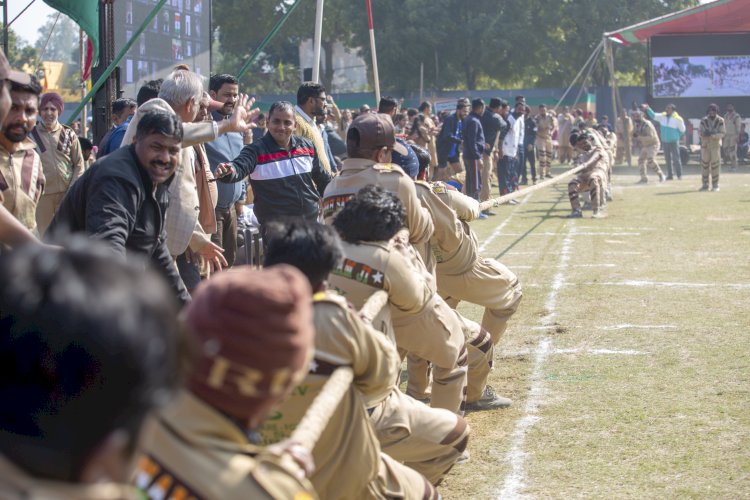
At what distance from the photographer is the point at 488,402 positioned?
7129mm

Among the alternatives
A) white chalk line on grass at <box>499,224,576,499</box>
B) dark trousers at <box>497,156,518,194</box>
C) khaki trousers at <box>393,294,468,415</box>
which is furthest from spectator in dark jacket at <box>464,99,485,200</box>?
khaki trousers at <box>393,294,468,415</box>

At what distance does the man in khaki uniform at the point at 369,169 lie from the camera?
6.12 m

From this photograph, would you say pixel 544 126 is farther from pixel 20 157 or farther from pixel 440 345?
pixel 20 157

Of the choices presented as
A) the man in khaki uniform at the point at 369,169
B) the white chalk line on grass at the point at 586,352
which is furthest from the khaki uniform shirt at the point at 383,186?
the white chalk line on grass at the point at 586,352

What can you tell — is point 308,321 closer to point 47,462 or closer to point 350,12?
point 47,462

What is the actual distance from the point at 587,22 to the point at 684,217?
37867 millimetres

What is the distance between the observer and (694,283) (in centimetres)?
1157

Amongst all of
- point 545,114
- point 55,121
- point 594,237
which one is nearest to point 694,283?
point 594,237

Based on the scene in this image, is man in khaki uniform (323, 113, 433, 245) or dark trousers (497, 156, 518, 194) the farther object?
dark trousers (497, 156, 518, 194)

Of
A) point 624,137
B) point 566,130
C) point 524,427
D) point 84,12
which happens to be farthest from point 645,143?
point 524,427

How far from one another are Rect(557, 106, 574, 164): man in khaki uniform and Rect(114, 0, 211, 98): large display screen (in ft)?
79.4

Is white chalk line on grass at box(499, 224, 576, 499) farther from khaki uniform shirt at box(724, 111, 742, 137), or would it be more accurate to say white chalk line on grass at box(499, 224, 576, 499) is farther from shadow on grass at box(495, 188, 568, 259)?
khaki uniform shirt at box(724, 111, 742, 137)

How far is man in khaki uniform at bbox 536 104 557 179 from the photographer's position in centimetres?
2877

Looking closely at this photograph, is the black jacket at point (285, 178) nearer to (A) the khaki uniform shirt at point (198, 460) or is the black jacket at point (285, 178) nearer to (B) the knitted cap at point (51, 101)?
(B) the knitted cap at point (51, 101)
